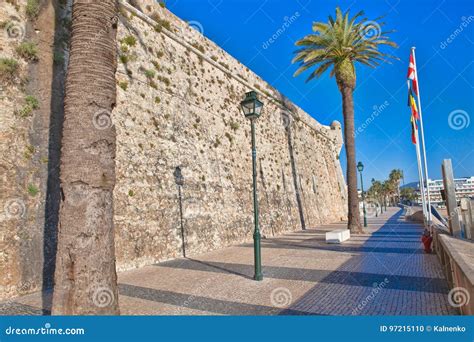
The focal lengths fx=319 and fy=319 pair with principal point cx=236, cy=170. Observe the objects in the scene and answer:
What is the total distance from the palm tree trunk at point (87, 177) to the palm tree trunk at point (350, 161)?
13050mm

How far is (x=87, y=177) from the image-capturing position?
4.33 m

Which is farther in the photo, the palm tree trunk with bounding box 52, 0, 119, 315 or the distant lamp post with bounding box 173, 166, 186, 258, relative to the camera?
the distant lamp post with bounding box 173, 166, 186, 258

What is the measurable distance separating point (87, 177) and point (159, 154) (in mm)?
6850

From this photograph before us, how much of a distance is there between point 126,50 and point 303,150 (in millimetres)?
18342

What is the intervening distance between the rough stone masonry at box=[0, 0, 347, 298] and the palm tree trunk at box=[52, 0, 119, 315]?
324 cm

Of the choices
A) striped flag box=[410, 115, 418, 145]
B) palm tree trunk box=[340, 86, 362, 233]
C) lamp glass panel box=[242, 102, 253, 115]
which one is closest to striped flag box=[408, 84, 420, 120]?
striped flag box=[410, 115, 418, 145]

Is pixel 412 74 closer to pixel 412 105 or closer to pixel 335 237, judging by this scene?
pixel 412 105

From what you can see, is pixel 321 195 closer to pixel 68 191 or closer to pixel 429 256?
pixel 429 256

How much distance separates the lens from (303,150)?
26.6m

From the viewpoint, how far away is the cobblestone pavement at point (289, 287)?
16.5 ft

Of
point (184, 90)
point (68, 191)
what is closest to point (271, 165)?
point (184, 90)

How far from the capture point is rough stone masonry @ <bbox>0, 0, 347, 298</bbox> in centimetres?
704

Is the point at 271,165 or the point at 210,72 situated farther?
the point at 271,165

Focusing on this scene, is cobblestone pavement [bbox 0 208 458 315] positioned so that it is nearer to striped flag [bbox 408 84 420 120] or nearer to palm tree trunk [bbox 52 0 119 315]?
palm tree trunk [bbox 52 0 119 315]
